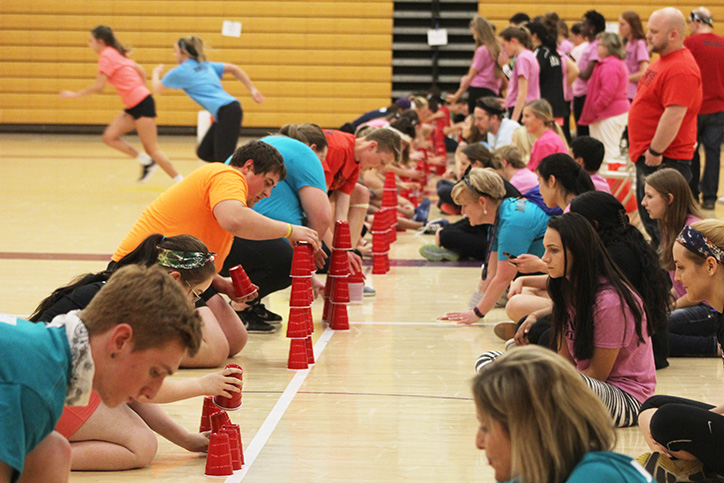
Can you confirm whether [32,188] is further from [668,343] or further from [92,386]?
[92,386]

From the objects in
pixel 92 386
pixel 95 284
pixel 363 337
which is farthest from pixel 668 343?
pixel 92 386

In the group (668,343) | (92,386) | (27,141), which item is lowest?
(27,141)

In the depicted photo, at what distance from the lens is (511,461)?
165 centimetres

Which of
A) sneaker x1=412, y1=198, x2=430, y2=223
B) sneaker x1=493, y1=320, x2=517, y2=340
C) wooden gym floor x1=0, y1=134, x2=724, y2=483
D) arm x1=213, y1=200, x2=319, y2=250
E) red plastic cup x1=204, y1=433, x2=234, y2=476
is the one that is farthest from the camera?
sneaker x1=412, y1=198, x2=430, y2=223

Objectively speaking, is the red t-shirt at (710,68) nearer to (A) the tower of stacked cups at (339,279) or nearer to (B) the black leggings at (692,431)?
(A) the tower of stacked cups at (339,279)

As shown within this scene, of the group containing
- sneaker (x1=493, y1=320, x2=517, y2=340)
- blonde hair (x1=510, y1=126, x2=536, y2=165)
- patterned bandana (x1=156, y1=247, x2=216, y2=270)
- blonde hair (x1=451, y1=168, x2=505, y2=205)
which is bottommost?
sneaker (x1=493, y1=320, x2=517, y2=340)

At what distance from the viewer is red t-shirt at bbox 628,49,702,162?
5820 millimetres

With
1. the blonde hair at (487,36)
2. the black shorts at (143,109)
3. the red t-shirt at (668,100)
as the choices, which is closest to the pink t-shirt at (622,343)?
the red t-shirt at (668,100)

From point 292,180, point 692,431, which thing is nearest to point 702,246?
point 692,431

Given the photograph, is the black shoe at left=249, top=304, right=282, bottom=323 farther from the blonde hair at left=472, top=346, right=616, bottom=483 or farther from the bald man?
the blonde hair at left=472, top=346, right=616, bottom=483

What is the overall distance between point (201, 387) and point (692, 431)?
1.58 metres

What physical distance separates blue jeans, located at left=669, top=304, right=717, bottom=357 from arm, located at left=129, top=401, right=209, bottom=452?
258cm

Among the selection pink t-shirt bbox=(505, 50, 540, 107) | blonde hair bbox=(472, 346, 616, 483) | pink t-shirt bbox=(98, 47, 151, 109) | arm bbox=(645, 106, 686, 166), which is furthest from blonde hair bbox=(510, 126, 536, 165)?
blonde hair bbox=(472, 346, 616, 483)

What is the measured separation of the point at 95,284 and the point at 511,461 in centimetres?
179
